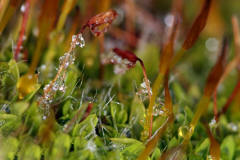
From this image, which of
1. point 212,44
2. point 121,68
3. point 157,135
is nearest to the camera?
point 157,135

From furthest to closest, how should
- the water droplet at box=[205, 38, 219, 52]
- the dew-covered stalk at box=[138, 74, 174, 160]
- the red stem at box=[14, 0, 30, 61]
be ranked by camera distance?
the water droplet at box=[205, 38, 219, 52]
the red stem at box=[14, 0, 30, 61]
the dew-covered stalk at box=[138, 74, 174, 160]

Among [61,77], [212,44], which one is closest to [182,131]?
[61,77]

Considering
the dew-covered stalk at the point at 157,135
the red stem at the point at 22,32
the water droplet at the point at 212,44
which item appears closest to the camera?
the dew-covered stalk at the point at 157,135

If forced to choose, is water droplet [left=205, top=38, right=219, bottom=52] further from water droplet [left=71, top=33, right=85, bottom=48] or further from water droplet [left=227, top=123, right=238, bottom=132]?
water droplet [left=71, top=33, right=85, bottom=48]

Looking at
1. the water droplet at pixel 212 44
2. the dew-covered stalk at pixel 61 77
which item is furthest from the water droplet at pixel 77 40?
the water droplet at pixel 212 44

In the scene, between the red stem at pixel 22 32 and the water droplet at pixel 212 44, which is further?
the water droplet at pixel 212 44

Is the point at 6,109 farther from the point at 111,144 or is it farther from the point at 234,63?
the point at 234,63

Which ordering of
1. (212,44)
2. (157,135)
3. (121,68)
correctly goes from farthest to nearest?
(212,44) < (121,68) < (157,135)

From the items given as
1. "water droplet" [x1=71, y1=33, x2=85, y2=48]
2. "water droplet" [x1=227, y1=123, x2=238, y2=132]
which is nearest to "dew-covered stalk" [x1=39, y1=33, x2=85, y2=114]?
"water droplet" [x1=71, y1=33, x2=85, y2=48]

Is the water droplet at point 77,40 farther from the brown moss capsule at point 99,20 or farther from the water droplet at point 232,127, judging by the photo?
the water droplet at point 232,127

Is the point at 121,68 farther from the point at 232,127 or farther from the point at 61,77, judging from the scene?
the point at 232,127

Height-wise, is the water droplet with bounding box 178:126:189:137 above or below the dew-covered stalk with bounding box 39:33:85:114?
below
